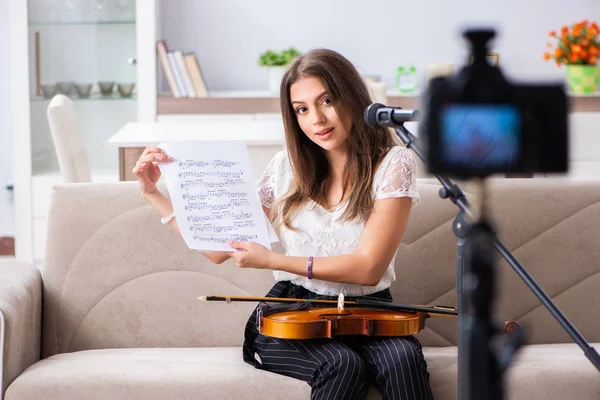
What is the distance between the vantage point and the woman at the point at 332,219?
1.71 metres

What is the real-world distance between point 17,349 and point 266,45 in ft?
10.9

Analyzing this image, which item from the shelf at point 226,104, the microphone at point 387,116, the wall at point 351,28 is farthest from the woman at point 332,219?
the wall at point 351,28

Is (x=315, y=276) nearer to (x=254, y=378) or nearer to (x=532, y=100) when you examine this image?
(x=254, y=378)

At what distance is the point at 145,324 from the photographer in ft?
6.86

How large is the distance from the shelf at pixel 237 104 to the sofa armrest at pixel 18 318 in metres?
2.47

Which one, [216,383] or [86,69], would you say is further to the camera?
[86,69]

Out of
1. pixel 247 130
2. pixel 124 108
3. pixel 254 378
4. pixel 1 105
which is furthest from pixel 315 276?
pixel 1 105

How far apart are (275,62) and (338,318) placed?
3.07m

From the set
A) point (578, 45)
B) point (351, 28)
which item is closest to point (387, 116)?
point (578, 45)

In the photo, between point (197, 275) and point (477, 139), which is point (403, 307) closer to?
point (197, 275)

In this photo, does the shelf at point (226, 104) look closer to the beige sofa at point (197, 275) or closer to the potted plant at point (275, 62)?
the potted plant at point (275, 62)

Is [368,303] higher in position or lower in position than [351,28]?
lower

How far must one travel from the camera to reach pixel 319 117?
6.21 feet

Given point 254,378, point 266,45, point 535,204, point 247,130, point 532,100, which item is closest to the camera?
point 532,100
